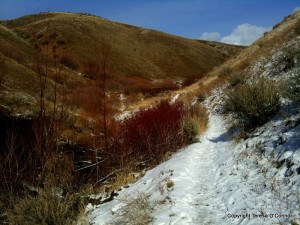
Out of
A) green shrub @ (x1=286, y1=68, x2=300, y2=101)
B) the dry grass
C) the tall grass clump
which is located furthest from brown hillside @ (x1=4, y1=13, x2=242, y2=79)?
the tall grass clump

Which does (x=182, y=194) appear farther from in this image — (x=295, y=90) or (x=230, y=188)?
(x=295, y=90)

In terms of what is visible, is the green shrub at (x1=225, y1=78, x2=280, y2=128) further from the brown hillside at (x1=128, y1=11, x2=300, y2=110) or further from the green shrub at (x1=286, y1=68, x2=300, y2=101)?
the brown hillside at (x1=128, y1=11, x2=300, y2=110)

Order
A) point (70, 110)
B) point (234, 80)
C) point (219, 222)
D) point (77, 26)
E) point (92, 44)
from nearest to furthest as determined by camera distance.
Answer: point (219, 222), point (234, 80), point (70, 110), point (92, 44), point (77, 26)

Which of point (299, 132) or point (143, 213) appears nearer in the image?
point (143, 213)

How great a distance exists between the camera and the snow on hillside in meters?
4.80

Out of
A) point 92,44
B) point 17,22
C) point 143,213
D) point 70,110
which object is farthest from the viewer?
point 17,22

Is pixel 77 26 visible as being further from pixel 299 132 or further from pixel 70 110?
pixel 299 132

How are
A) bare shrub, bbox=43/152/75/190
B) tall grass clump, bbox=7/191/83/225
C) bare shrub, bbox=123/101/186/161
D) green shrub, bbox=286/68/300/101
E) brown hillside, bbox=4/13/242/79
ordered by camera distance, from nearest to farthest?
tall grass clump, bbox=7/191/83/225 → bare shrub, bbox=43/152/75/190 → green shrub, bbox=286/68/300/101 → bare shrub, bbox=123/101/186/161 → brown hillside, bbox=4/13/242/79

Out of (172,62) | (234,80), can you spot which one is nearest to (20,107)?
(234,80)

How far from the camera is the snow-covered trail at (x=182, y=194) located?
5102mm

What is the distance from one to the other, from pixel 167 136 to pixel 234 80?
877 centimetres

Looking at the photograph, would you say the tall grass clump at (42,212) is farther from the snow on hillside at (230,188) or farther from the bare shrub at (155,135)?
the bare shrub at (155,135)

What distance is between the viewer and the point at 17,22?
79250 millimetres

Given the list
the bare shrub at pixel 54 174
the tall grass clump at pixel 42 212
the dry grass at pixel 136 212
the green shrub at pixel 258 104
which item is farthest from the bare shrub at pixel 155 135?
the tall grass clump at pixel 42 212
